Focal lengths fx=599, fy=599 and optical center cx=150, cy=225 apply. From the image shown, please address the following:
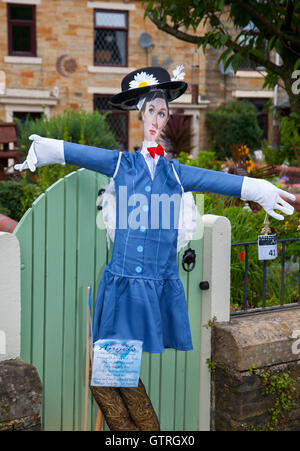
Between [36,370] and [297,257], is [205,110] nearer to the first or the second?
[297,257]

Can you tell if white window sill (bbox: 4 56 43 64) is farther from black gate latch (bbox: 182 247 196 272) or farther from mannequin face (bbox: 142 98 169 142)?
mannequin face (bbox: 142 98 169 142)

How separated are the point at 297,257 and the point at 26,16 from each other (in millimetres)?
12071

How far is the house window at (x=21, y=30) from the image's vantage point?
15156 mm

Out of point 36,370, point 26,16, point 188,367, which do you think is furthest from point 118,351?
point 26,16

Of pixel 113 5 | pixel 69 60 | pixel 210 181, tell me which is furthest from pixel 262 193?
pixel 113 5

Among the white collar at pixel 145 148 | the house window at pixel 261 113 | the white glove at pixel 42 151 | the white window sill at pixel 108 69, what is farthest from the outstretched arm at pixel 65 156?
the house window at pixel 261 113

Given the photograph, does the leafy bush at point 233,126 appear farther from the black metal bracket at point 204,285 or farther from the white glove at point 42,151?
the white glove at point 42,151

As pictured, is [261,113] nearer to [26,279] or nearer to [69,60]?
[69,60]

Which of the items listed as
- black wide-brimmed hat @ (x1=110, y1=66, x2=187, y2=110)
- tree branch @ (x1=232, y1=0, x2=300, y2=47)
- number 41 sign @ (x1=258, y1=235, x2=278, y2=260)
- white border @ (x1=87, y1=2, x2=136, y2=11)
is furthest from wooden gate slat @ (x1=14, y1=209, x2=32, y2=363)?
white border @ (x1=87, y1=2, x2=136, y2=11)

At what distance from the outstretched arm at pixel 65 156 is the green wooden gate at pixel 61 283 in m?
0.32

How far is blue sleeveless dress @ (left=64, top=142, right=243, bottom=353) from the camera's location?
304 centimetres

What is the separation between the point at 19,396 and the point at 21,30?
1382 cm

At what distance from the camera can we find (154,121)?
316cm

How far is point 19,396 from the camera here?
304cm
